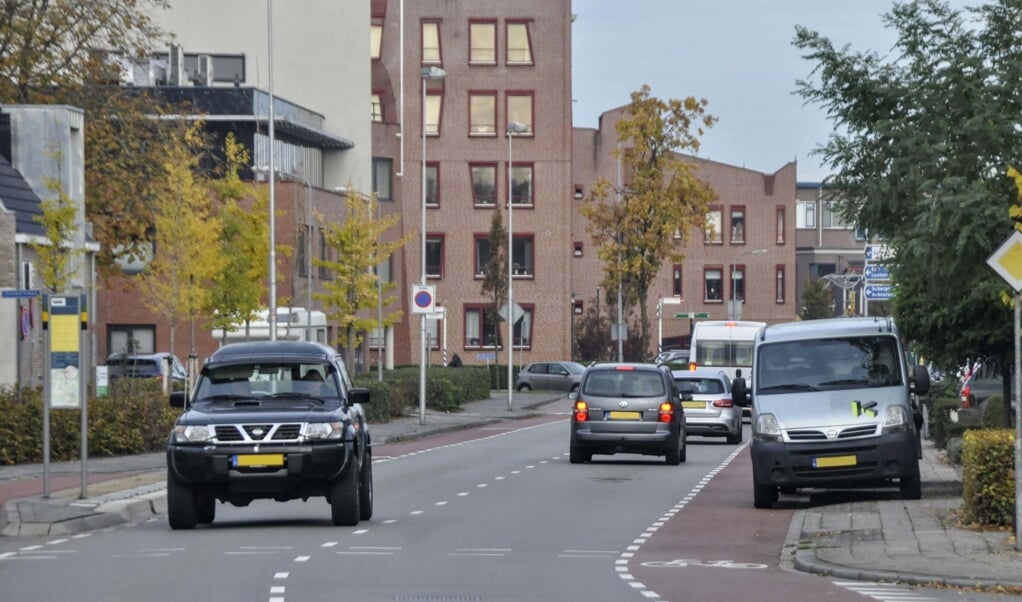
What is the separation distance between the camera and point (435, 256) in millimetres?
93750

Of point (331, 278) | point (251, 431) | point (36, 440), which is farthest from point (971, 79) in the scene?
point (331, 278)

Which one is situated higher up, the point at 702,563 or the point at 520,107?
the point at 520,107

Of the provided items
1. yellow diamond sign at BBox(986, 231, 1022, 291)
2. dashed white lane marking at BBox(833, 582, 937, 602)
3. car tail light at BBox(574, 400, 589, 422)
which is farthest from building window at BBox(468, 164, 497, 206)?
dashed white lane marking at BBox(833, 582, 937, 602)

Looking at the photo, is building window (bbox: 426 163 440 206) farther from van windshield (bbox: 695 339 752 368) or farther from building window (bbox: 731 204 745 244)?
van windshield (bbox: 695 339 752 368)

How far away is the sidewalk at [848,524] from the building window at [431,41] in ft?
202

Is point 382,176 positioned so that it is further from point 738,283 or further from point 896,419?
point 896,419

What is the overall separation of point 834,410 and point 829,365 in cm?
102

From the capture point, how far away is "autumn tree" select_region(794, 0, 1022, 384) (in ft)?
68.0

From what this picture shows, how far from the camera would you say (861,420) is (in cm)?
2194

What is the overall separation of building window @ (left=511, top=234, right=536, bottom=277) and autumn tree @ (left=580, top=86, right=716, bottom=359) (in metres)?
24.0

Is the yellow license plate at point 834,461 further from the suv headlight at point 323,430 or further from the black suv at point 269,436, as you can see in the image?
the suv headlight at point 323,430

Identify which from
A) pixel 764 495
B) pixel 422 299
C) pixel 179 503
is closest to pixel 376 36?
pixel 422 299

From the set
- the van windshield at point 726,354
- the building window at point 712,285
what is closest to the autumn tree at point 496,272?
the van windshield at point 726,354

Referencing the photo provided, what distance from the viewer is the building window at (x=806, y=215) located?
130 m
